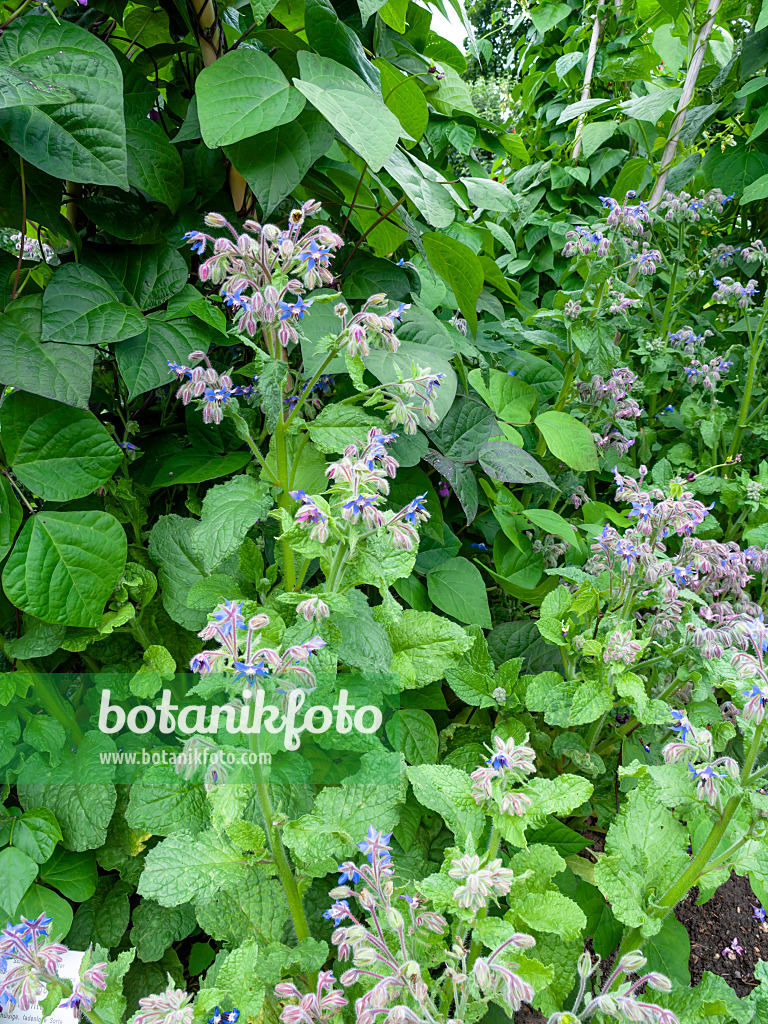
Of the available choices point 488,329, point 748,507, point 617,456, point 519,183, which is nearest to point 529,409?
point 488,329

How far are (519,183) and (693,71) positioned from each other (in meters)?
0.78

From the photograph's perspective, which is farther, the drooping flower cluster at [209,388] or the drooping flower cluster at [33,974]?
the drooping flower cluster at [209,388]

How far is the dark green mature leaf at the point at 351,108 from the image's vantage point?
2.30 feet

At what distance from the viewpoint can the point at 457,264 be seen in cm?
102

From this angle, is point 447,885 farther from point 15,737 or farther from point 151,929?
point 15,737

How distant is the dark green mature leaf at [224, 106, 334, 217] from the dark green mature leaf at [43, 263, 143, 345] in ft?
0.80

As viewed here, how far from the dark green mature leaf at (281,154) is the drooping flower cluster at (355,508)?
34cm

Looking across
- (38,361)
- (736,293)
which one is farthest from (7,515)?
(736,293)

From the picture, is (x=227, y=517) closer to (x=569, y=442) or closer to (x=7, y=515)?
(x=7, y=515)

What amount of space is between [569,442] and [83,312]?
906 mm

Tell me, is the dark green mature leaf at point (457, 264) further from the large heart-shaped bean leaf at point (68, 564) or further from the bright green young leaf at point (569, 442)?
the large heart-shaped bean leaf at point (68, 564)

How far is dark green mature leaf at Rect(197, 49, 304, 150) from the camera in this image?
73cm

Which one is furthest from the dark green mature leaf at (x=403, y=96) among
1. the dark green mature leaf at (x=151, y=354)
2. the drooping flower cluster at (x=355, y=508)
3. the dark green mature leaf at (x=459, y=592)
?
the dark green mature leaf at (x=459, y=592)

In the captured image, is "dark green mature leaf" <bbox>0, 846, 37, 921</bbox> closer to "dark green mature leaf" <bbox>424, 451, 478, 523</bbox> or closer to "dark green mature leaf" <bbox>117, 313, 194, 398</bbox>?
"dark green mature leaf" <bbox>117, 313, 194, 398</bbox>
